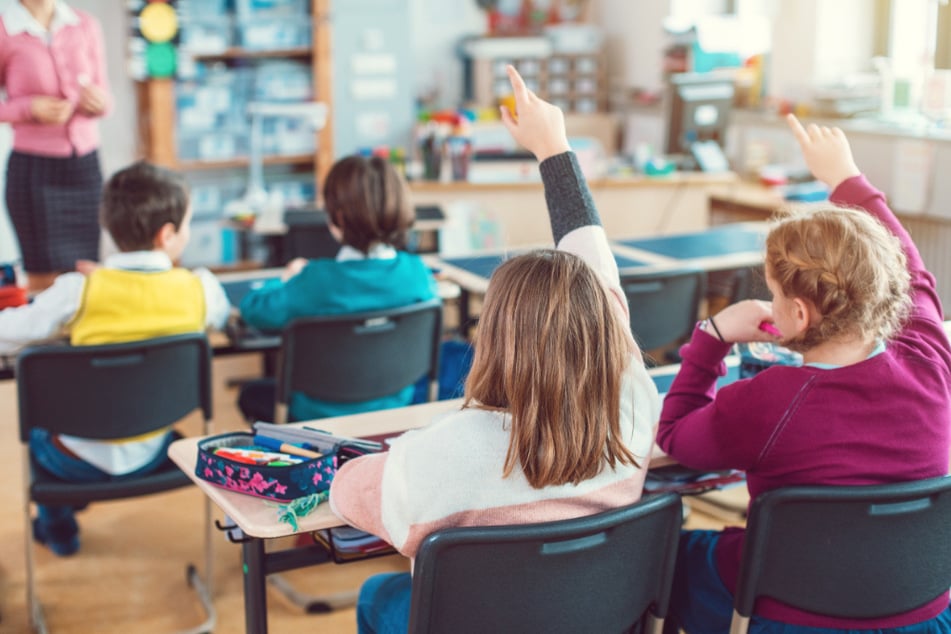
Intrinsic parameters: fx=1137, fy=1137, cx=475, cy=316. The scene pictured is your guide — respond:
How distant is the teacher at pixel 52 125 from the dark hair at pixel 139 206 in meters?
1.41

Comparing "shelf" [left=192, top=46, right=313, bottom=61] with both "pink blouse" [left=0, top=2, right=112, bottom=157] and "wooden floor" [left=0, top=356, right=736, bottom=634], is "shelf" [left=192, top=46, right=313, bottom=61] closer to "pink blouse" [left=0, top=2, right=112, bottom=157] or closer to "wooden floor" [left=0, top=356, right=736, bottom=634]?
"pink blouse" [left=0, top=2, right=112, bottom=157]

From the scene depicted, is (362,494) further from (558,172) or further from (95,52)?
(95,52)

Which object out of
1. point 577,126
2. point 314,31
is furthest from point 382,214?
point 577,126

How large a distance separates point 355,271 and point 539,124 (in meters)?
0.89

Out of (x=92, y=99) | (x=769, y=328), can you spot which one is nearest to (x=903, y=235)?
(x=769, y=328)

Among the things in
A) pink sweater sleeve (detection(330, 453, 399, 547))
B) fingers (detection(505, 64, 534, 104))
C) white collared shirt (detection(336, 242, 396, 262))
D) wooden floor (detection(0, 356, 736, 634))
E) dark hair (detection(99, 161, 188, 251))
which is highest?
fingers (detection(505, 64, 534, 104))

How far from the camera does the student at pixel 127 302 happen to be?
2439 mm

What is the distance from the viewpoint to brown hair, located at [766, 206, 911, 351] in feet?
5.30

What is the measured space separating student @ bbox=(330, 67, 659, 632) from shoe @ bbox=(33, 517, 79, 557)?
1.80 metres

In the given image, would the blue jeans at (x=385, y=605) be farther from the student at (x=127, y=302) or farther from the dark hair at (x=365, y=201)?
the dark hair at (x=365, y=201)

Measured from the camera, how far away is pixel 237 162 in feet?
20.4

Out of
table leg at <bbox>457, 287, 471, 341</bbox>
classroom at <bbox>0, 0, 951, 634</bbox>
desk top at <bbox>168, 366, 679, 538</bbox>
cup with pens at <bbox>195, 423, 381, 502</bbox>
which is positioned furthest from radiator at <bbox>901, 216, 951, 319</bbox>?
cup with pens at <bbox>195, 423, 381, 502</bbox>

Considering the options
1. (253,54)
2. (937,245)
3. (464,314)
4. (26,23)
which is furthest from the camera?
(253,54)

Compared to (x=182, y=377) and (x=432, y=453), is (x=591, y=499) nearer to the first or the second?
(x=432, y=453)
